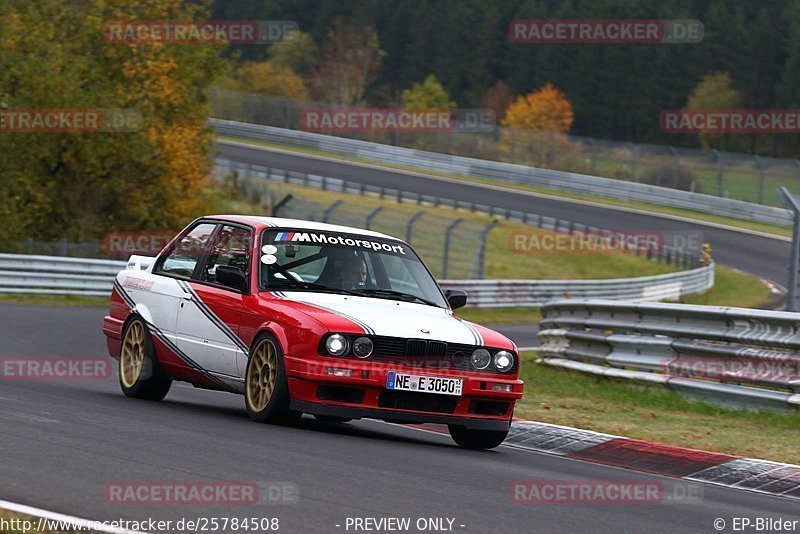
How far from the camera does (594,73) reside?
96.9 meters

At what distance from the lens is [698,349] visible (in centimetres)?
1367

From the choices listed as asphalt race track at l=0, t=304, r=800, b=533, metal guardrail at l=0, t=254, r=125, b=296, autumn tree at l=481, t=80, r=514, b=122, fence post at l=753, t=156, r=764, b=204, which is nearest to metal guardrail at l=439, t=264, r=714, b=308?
metal guardrail at l=0, t=254, r=125, b=296

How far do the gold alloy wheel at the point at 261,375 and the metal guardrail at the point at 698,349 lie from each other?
5.03 m

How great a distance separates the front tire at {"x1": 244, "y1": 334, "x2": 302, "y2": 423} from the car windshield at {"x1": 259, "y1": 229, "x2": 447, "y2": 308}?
60 cm

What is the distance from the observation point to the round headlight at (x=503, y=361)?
32.3ft

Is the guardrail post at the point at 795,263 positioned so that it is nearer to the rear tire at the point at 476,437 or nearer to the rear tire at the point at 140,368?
the rear tire at the point at 476,437

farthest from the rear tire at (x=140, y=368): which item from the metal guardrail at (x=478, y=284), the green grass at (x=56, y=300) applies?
the metal guardrail at (x=478, y=284)

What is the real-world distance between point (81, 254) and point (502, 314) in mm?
9616

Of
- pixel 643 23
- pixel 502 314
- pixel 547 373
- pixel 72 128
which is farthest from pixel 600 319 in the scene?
pixel 643 23

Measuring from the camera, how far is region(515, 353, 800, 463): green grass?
10477mm

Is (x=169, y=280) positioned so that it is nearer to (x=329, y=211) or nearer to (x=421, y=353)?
(x=421, y=353)

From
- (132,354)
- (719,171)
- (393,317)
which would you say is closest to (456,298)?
(393,317)

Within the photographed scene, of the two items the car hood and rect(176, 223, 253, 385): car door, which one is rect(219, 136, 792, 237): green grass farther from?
the car hood

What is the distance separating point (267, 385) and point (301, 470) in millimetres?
2355
